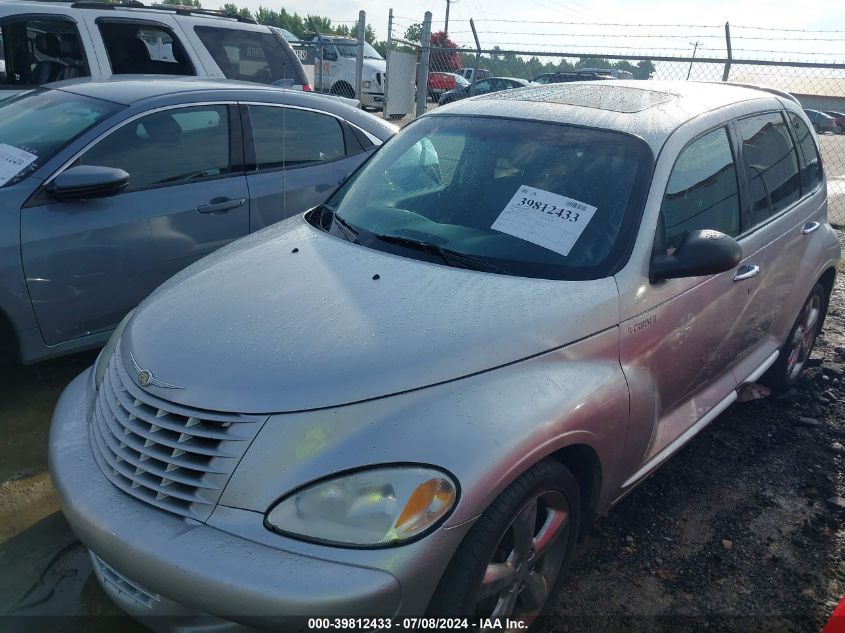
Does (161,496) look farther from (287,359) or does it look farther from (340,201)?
(340,201)

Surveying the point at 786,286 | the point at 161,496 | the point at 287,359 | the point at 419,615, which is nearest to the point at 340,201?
the point at 287,359

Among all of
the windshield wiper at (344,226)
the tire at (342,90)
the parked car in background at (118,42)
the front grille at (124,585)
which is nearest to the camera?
the front grille at (124,585)

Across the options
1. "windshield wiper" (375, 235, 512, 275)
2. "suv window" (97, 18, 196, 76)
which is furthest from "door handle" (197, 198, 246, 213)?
"suv window" (97, 18, 196, 76)

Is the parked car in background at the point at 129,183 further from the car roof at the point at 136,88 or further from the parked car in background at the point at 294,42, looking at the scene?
the parked car in background at the point at 294,42

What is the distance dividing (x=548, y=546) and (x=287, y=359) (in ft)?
3.43

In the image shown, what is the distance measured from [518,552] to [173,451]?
3.49 feet

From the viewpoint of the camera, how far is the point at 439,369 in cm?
205

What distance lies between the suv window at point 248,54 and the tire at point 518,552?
5763 millimetres

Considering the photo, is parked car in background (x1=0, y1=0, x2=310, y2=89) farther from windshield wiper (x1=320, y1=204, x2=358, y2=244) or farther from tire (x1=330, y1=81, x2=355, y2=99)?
tire (x1=330, y1=81, x2=355, y2=99)

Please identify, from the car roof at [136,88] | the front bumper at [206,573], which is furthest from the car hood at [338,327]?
the car roof at [136,88]

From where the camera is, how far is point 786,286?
366 centimetres

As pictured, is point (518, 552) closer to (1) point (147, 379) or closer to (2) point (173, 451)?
(2) point (173, 451)

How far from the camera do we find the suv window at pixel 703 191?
279 cm

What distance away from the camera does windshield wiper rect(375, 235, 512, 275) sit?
2.56m
